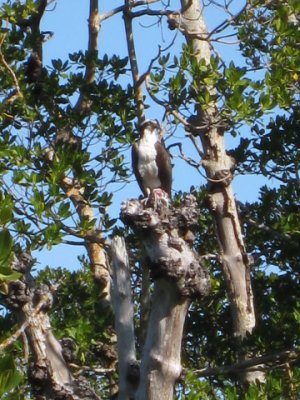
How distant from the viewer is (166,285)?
4883 mm

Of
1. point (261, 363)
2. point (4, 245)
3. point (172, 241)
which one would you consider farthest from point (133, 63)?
point (4, 245)

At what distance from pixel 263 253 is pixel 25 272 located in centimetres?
348

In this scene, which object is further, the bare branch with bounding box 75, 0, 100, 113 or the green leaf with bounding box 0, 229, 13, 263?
the bare branch with bounding box 75, 0, 100, 113

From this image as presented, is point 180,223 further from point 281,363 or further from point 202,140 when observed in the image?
point 202,140

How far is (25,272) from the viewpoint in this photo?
555 centimetres

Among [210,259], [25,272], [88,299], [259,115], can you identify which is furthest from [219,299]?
[25,272]

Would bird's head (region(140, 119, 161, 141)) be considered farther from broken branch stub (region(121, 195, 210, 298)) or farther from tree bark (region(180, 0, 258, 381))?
broken branch stub (region(121, 195, 210, 298))

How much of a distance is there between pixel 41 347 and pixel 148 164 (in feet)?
9.33

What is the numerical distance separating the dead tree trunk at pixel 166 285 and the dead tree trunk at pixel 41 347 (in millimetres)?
491

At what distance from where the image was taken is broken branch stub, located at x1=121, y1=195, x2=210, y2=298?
15.9 feet

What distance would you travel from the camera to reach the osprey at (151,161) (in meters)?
7.99

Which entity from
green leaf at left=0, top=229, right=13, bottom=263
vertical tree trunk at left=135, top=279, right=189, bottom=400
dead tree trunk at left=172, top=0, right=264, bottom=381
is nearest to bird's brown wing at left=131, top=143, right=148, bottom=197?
dead tree trunk at left=172, top=0, right=264, bottom=381

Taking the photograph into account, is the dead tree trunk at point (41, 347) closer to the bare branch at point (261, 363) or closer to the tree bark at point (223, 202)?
the bare branch at point (261, 363)

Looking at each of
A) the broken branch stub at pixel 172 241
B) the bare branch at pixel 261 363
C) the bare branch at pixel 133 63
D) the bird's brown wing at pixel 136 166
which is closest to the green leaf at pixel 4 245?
the broken branch stub at pixel 172 241
